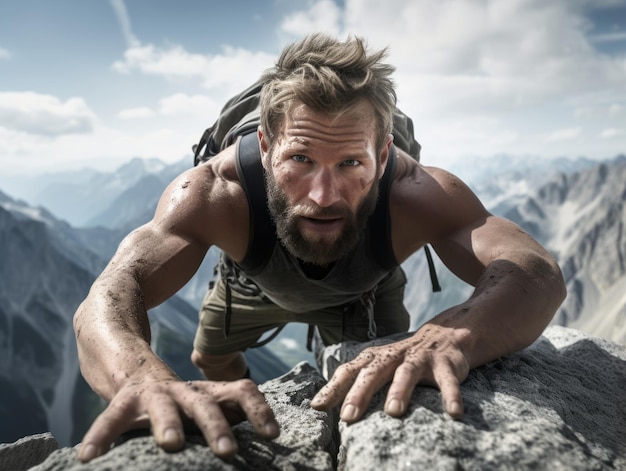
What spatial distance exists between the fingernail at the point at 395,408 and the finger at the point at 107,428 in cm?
150

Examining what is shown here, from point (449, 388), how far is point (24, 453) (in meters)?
3.85

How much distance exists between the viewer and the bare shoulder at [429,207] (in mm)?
5039

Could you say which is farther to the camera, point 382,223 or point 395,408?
point 382,223

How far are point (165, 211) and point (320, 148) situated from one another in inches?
68.7

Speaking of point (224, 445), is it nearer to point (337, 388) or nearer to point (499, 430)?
point (337, 388)

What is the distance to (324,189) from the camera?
4387mm

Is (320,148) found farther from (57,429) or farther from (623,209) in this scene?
(623,209)

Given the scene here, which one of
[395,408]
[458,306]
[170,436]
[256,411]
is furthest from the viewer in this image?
[458,306]

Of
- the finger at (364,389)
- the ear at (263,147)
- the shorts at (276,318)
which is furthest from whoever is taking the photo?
the shorts at (276,318)

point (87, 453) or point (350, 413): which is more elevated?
point (87, 453)

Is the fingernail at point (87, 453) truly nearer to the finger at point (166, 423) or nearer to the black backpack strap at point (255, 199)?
the finger at point (166, 423)

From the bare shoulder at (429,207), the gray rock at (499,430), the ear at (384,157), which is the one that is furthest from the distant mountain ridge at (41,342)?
the gray rock at (499,430)

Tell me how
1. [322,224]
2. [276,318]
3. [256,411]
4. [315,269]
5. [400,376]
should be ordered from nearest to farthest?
1. [256,411]
2. [400,376]
3. [322,224]
4. [315,269]
5. [276,318]

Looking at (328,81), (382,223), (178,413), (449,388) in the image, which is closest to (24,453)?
(178,413)
